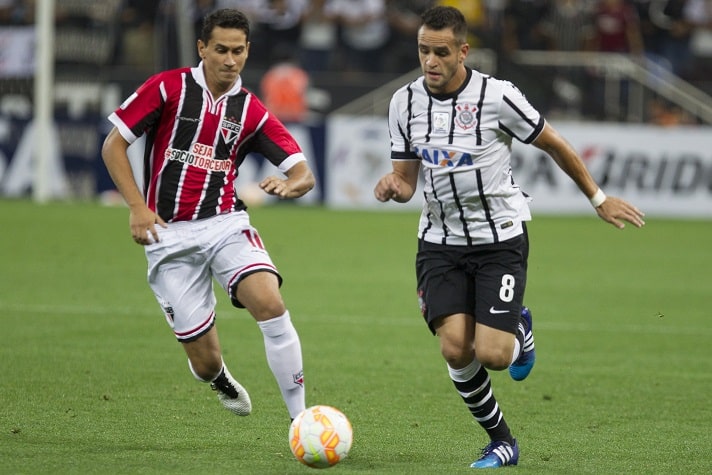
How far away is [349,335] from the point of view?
10586 mm

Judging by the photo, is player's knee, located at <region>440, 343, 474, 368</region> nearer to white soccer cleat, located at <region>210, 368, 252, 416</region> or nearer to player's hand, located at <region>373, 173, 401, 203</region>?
player's hand, located at <region>373, 173, 401, 203</region>

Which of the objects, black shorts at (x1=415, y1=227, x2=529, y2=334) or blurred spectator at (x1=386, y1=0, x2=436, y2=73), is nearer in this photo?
black shorts at (x1=415, y1=227, x2=529, y2=334)

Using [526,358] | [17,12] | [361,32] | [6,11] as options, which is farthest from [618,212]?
[6,11]

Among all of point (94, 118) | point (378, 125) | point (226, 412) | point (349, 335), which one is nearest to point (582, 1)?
point (378, 125)

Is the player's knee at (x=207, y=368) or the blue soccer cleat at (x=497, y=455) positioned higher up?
the player's knee at (x=207, y=368)

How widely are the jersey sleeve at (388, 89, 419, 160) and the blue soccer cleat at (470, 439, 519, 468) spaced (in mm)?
1501

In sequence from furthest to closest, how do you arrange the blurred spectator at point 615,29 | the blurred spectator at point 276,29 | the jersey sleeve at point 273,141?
the blurred spectator at point 615,29, the blurred spectator at point 276,29, the jersey sleeve at point 273,141

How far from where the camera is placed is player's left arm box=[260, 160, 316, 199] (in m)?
6.20

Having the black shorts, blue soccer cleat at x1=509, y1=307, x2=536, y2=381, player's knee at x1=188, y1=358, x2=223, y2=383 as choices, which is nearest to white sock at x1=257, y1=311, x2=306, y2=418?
player's knee at x1=188, y1=358, x2=223, y2=383

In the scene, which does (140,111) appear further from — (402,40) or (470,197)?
(402,40)

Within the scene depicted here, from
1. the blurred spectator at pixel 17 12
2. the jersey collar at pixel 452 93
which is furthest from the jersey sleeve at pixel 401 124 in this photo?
the blurred spectator at pixel 17 12

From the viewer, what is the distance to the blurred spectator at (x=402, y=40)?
23781 mm

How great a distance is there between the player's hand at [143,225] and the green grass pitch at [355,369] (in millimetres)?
1037

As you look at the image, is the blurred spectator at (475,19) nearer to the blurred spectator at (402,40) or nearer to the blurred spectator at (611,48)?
the blurred spectator at (402,40)
